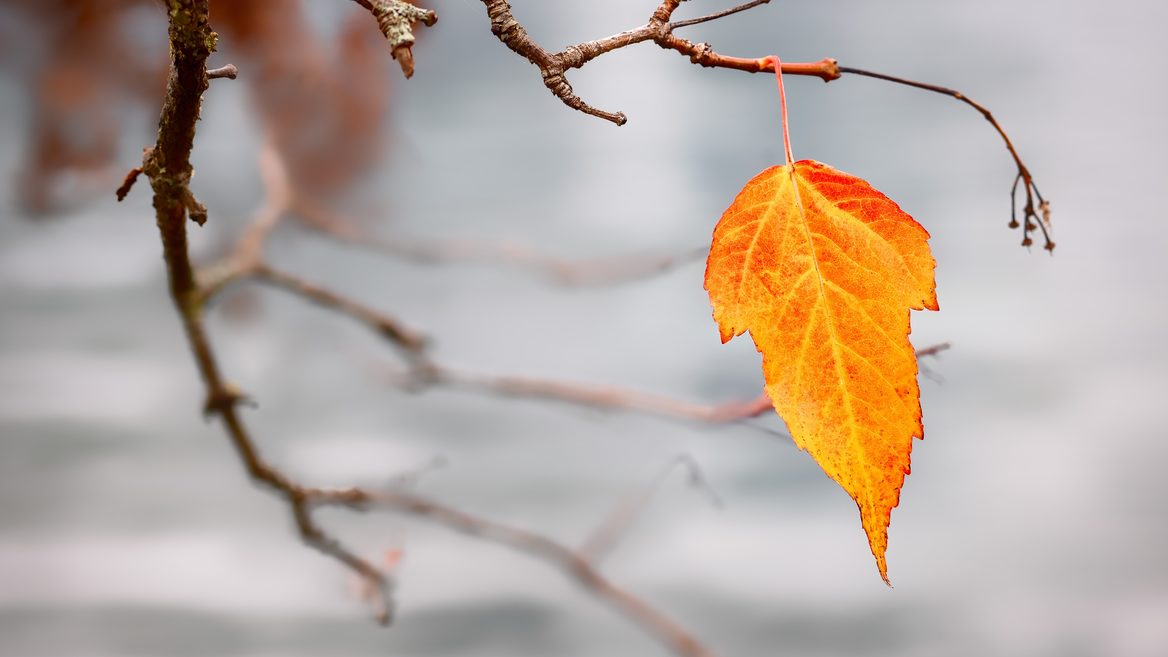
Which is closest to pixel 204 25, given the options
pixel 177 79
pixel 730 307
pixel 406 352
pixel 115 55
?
pixel 177 79

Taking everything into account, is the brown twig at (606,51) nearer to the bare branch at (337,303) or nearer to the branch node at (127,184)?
the branch node at (127,184)

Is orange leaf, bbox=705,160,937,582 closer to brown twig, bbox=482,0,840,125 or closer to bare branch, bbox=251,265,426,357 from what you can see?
brown twig, bbox=482,0,840,125

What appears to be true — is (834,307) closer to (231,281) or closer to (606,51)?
(606,51)

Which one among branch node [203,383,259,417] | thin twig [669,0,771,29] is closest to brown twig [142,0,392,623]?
branch node [203,383,259,417]

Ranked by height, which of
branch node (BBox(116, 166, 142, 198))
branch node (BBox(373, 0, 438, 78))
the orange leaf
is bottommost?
the orange leaf

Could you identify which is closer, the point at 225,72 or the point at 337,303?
the point at 225,72

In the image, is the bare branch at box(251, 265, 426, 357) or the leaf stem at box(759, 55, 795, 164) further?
the bare branch at box(251, 265, 426, 357)

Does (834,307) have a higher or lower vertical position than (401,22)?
lower

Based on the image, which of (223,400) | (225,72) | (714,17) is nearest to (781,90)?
(714,17)

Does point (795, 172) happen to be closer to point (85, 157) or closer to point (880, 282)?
point (880, 282)
